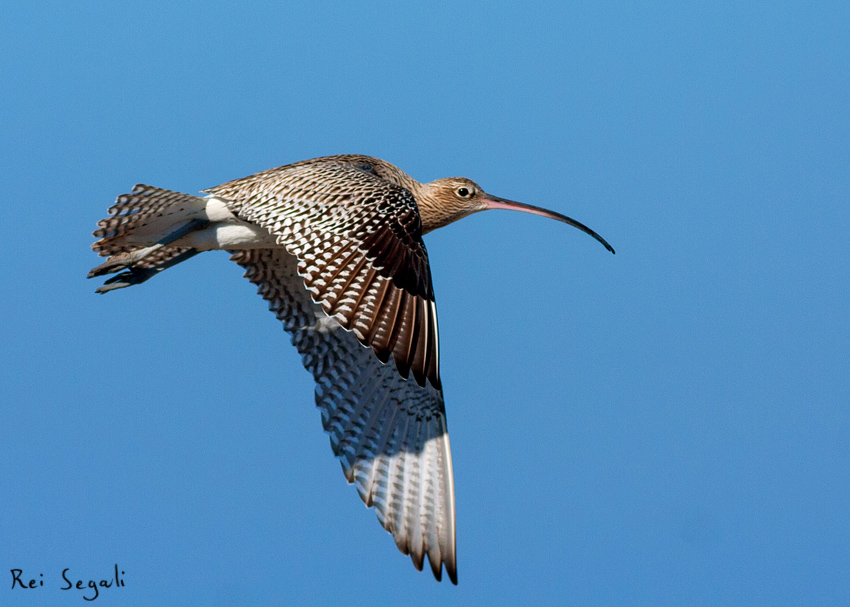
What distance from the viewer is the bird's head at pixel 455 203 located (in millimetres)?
8258

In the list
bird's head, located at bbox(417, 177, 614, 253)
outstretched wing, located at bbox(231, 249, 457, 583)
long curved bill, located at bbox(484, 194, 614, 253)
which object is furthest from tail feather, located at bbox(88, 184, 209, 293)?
long curved bill, located at bbox(484, 194, 614, 253)

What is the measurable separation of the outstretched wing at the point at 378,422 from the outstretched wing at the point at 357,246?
719mm

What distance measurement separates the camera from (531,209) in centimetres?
845

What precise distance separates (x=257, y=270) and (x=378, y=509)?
208cm

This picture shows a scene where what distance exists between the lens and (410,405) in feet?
24.4

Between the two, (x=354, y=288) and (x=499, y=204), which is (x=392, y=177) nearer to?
(x=499, y=204)

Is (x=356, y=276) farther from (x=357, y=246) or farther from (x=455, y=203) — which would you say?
(x=455, y=203)

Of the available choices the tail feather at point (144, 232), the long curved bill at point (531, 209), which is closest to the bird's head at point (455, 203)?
the long curved bill at point (531, 209)

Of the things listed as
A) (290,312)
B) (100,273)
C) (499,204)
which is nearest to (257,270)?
(290,312)

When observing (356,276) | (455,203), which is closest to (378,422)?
(455,203)

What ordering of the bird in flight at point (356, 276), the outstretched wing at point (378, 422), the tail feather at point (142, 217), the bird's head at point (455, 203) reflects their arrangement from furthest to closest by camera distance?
the bird's head at point (455, 203) < the outstretched wing at point (378, 422) < the tail feather at point (142, 217) < the bird in flight at point (356, 276)

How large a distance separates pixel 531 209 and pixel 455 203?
65 cm

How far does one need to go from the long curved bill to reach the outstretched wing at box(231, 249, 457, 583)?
1686 millimetres

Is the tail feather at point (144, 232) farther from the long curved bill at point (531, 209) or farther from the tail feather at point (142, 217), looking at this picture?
the long curved bill at point (531, 209)
